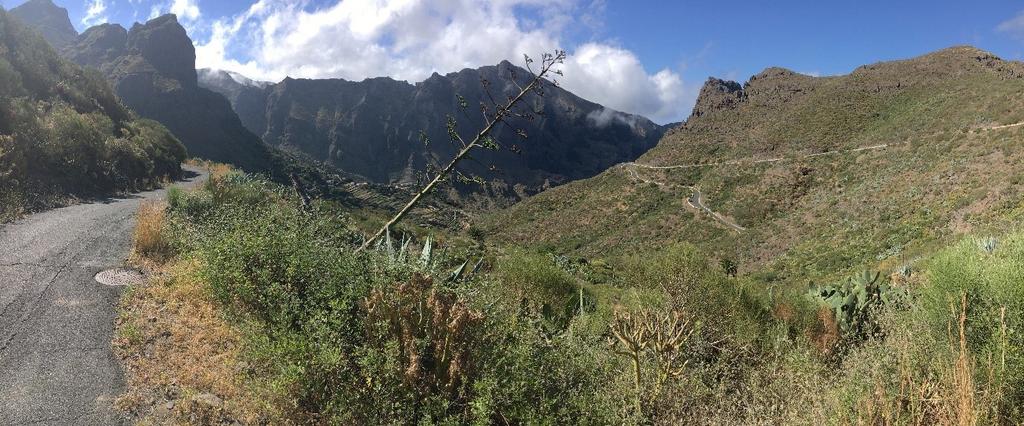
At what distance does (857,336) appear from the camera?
939cm

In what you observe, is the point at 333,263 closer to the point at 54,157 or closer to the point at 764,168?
the point at 54,157

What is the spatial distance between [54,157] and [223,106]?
5068 inches

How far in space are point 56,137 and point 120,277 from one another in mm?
10325

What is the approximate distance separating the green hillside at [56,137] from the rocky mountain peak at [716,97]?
306ft

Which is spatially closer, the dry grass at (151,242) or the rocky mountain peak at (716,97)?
the dry grass at (151,242)

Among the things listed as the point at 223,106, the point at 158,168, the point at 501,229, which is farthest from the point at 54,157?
the point at 223,106

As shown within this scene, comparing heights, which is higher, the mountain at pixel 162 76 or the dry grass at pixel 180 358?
the mountain at pixel 162 76

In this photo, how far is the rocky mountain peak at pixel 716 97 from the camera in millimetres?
99662

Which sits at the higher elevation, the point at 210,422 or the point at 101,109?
the point at 101,109

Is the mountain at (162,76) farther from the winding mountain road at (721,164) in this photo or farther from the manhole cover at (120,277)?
the manhole cover at (120,277)

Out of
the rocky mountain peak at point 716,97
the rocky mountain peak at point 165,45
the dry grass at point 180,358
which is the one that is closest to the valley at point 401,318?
the dry grass at point 180,358

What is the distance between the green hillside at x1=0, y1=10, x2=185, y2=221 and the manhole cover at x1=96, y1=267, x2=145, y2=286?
411cm

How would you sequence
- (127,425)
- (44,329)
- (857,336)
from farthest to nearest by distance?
(857,336), (44,329), (127,425)

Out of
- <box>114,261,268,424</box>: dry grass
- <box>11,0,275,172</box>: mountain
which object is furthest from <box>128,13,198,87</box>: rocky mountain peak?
<box>114,261,268,424</box>: dry grass
